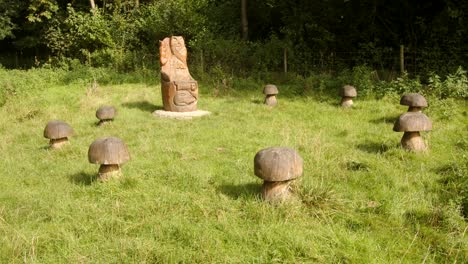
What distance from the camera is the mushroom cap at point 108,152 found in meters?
5.63

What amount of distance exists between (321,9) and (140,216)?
621 inches

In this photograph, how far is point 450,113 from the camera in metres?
9.73

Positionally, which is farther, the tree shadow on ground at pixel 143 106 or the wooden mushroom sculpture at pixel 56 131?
the tree shadow on ground at pixel 143 106

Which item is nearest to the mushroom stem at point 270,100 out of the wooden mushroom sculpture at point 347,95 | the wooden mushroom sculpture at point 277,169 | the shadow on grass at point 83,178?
the wooden mushroom sculpture at point 347,95

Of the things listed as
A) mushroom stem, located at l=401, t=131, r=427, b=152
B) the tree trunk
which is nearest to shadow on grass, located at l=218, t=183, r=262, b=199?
mushroom stem, located at l=401, t=131, r=427, b=152

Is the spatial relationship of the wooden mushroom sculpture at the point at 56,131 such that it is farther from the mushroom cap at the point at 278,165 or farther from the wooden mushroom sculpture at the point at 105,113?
the mushroom cap at the point at 278,165

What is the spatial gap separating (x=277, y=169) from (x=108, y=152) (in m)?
2.52

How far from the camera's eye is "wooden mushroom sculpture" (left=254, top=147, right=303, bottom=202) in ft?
15.4

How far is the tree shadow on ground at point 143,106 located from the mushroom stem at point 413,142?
737 cm

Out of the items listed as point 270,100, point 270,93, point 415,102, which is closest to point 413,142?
point 415,102

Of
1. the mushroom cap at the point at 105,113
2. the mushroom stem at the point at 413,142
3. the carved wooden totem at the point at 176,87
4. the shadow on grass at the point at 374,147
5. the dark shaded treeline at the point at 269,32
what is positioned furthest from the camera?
the dark shaded treeline at the point at 269,32

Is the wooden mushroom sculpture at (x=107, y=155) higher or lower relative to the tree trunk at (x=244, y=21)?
lower

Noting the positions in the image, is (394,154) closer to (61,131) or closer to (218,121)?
(218,121)

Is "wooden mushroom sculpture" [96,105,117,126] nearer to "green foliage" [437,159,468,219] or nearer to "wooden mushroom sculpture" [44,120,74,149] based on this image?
"wooden mushroom sculpture" [44,120,74,149]
